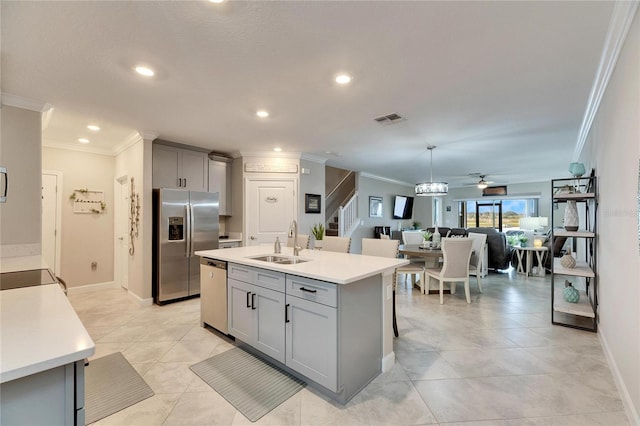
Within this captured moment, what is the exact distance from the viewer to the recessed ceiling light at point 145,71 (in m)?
2.26

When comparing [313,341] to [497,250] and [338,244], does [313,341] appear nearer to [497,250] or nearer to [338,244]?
[338,244]

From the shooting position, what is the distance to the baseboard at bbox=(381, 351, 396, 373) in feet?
7.60

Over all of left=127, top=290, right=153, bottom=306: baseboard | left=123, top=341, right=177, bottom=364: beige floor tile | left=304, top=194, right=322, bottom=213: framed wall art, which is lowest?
left=123, top=341, right=177, bottom=364: beige floor tile

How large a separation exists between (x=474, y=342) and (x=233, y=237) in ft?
13.6

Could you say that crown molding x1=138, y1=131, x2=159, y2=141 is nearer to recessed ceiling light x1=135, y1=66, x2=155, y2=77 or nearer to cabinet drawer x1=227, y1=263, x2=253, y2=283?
recessed ceiling light x1=135, y1=66, x2=155, y2=77

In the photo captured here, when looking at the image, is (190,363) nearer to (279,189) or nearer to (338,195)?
(279,189)

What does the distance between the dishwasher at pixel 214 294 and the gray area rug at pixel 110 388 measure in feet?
2.69

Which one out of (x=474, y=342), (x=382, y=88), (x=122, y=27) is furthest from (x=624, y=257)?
(x=122, y=27)

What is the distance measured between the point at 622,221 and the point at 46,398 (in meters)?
3.27

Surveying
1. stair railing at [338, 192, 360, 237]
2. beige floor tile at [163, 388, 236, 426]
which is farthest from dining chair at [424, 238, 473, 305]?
beige floor tile at [163, 388, 236, 426]

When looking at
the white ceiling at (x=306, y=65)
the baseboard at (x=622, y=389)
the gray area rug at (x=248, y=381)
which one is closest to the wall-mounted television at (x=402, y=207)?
the white ceiling at (x=306, y=65)

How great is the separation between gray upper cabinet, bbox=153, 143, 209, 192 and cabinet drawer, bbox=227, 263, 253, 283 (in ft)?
7.85

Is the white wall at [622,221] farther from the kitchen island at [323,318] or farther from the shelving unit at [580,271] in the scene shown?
the kitchen island at [323,318]

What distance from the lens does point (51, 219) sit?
4.39 meters
